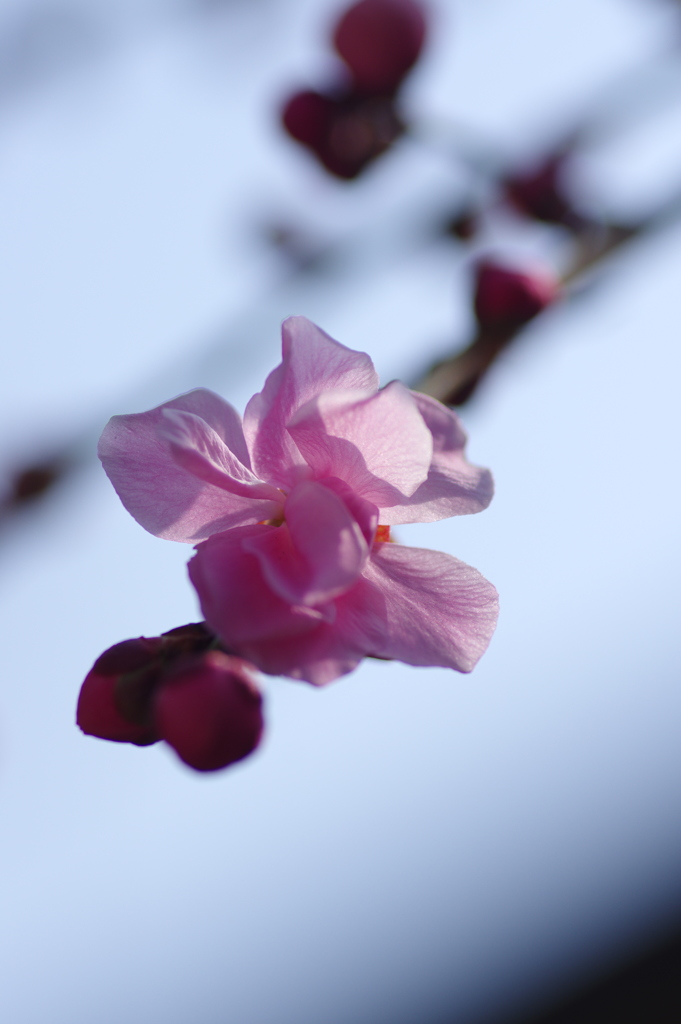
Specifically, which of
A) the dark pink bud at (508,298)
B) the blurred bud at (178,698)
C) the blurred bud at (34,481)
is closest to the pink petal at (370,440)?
the blurred bud at (178,698)

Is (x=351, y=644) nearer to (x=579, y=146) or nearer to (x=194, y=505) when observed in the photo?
(x=194, y=505)

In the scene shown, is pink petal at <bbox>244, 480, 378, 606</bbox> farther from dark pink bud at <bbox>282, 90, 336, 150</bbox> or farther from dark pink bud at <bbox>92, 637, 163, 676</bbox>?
dark pink bud at <bbox>282, 90, 336, 150</bbox>

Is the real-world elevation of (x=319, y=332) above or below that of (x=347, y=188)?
below

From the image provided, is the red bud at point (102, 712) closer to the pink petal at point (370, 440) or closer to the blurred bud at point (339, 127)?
the pink petal at point (370, 440)

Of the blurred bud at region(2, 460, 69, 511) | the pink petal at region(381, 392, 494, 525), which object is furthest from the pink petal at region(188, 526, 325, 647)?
the blurred bud at region(2, 460, 69, 511)

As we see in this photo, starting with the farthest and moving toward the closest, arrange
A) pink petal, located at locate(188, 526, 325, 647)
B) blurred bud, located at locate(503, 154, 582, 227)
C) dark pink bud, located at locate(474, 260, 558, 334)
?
blurred bud, located at locate(503, 154, 582, 227) → dark pink bud, located at locate(474, 260, 558, 334) → pink petal, located at locate(188, 526, 325, 647)

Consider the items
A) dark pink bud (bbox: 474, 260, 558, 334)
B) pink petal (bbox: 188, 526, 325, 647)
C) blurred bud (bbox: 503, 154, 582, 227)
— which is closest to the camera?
pink petal (bbox: 188, 526, 325, 647)

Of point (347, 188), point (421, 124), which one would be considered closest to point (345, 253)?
point (347, 188)
